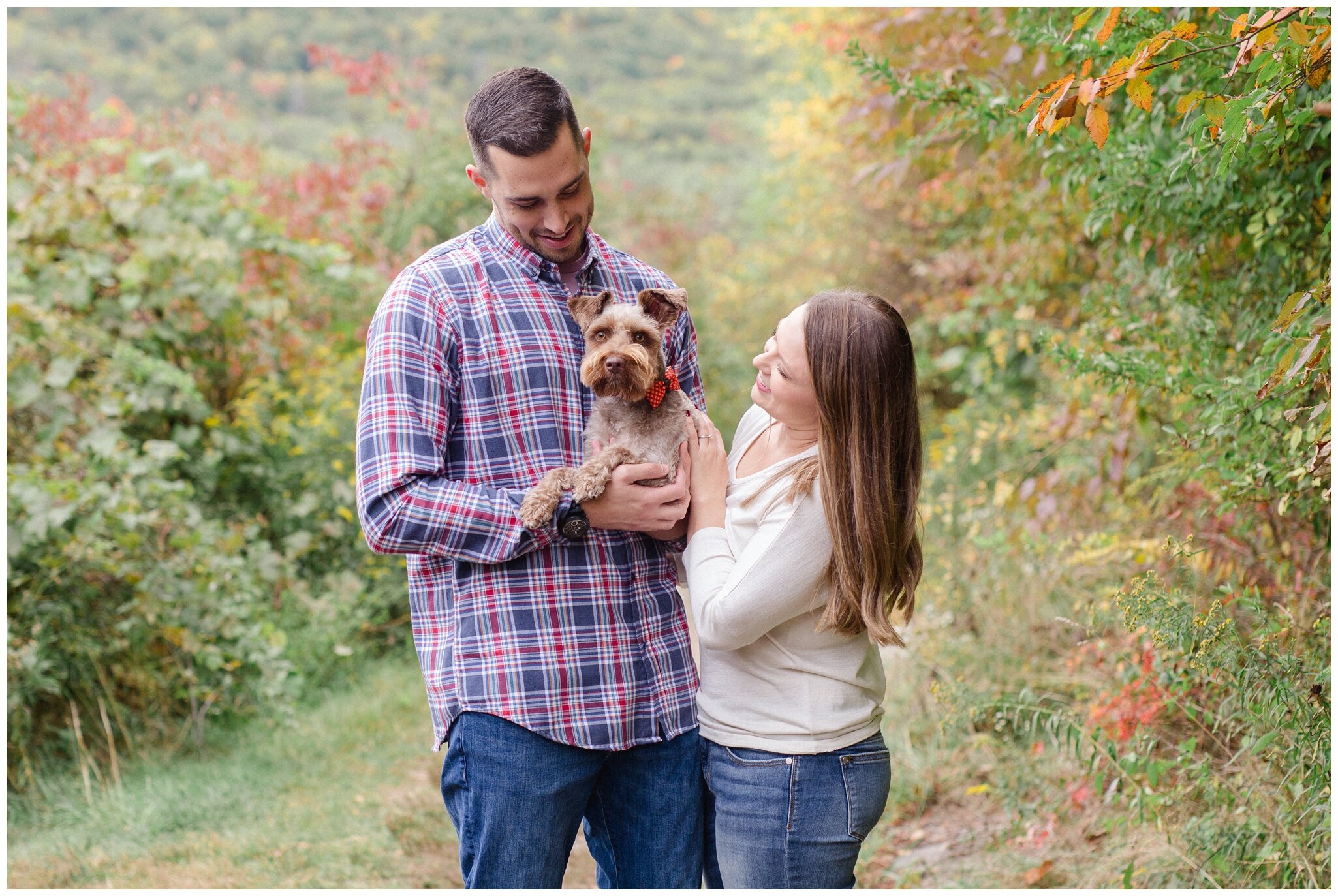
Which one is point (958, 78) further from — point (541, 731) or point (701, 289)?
point (701, 289)

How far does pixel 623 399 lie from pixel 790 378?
40 centimetres

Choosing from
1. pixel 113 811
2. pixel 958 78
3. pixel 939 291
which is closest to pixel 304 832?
pixel 113 811

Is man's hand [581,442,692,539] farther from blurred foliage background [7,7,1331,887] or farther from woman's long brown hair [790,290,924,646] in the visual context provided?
blurred foliage background [7,7,1331,887]

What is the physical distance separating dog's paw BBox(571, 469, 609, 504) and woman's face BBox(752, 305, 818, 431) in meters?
0.46

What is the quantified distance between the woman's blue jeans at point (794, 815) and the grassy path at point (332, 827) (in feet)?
6.47

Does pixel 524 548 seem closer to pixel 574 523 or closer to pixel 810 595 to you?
pixel 574 523

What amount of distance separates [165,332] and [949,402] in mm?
6881

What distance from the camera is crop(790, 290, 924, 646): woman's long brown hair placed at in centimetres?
228

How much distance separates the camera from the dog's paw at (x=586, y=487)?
2.24m

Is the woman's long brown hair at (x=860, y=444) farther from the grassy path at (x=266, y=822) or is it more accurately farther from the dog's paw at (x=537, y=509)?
the grassy path at (x=266, y=822)

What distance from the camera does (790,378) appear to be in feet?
7.80

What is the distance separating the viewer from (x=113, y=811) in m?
4.65

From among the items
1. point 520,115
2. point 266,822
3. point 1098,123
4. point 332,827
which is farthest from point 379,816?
point 1098,123

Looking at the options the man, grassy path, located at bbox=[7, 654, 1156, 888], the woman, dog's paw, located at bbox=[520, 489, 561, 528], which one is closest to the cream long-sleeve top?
the woman
